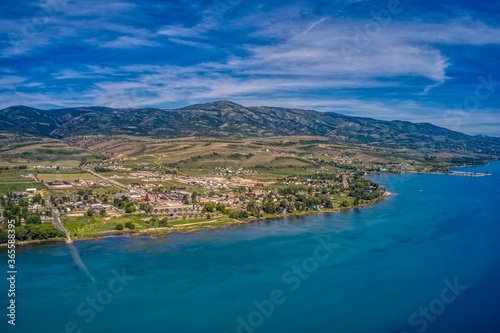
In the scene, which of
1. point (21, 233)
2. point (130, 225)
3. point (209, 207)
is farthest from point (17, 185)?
point (209, 207)

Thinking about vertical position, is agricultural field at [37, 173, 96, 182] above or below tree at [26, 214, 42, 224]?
above

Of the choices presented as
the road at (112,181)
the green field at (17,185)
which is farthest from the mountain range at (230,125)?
the green field at (17,185)

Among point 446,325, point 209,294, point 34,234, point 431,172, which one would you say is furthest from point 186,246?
point 431,172

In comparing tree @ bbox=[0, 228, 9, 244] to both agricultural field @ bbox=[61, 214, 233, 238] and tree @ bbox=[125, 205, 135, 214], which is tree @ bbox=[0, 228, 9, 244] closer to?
agricultural field @ bbox=[61, 214, 233, 238]

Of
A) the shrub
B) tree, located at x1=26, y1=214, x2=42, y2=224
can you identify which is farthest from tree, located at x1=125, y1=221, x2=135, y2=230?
tree, located at x1=26, y1=214, x2=42, y2=224

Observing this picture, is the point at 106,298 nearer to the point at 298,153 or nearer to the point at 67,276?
the point at 67,276
